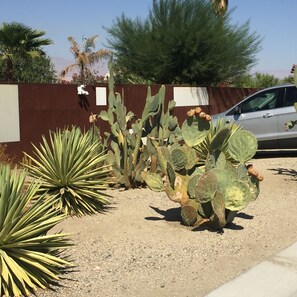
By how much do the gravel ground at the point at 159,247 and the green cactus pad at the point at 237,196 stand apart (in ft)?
1.32

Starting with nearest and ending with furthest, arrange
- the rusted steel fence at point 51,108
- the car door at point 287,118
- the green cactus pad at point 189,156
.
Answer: the green cactus pad at point 189,156 < the rusted steel fence at point 51,108 < the car door at point 287,118

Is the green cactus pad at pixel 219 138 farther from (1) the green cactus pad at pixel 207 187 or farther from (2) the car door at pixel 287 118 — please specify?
(2) the car door at pixel 287 118

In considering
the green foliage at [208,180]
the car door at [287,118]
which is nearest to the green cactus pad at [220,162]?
the green foliage at [208,180]

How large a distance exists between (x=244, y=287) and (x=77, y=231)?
93.7 inches

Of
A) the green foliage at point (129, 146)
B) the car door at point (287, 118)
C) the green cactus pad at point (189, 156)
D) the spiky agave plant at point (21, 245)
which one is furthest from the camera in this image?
the car door at point (287, 118)

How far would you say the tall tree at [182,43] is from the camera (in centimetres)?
2106

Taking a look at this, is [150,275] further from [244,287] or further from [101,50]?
[101,50]

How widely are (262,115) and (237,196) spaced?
8224 mm

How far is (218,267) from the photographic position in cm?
544

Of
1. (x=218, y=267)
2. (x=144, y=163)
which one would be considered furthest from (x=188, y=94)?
(x=218, y=267)

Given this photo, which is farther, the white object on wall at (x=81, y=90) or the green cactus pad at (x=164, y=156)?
the white object on wall at (x=81, y=90)

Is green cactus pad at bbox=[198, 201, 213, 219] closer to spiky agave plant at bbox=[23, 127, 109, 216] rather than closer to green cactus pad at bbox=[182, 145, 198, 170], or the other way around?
green cactus pad at bbox=[182, 145, 198, 170]

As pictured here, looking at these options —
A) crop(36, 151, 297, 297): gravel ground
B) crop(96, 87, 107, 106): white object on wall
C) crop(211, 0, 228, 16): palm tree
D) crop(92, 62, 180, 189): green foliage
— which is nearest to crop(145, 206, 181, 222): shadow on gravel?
crop(36, 151, 297, 297): gravel ground

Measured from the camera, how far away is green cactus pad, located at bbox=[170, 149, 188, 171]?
6.79 m
